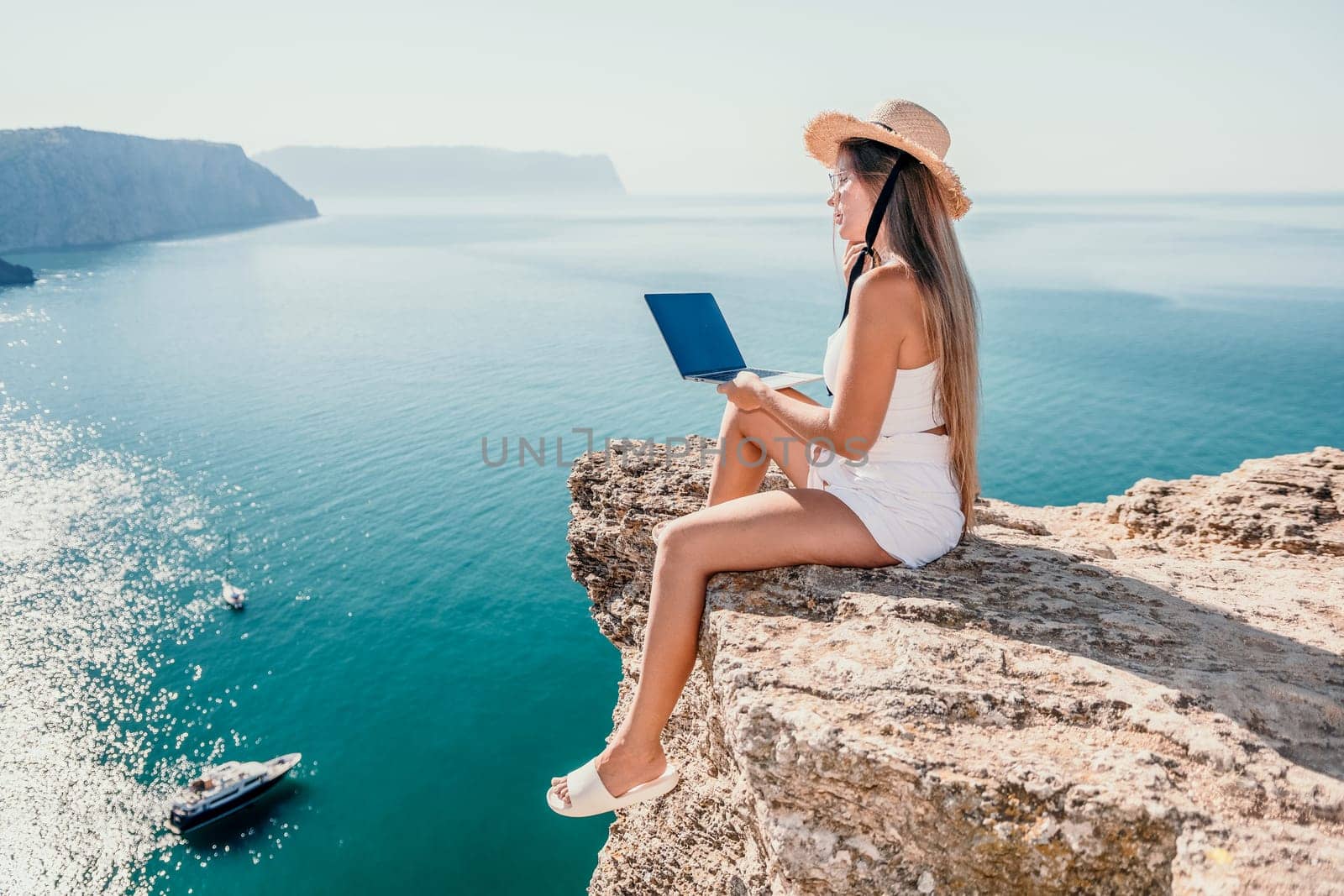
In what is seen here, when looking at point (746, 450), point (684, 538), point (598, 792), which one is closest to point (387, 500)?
point (746, 450)

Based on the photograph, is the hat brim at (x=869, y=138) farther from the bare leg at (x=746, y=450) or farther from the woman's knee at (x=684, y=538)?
the woman's knee at (x=684, y=538)

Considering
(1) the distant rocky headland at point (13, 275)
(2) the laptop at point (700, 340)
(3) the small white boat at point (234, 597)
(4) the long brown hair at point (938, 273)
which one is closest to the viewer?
(4) the long brown hair at point (938, 273)

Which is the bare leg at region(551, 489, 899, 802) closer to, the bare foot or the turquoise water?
the bare foot

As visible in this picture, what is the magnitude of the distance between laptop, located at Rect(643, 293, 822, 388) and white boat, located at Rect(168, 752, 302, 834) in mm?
23261

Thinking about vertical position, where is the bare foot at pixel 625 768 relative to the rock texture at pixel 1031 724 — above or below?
below

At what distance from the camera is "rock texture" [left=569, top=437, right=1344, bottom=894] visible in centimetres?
252

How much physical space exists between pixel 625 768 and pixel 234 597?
30967 millimetres

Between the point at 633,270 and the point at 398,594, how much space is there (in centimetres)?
5408

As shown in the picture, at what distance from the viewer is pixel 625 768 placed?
3.61 metres

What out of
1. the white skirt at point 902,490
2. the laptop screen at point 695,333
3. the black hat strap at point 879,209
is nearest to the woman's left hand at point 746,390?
the laptop screen at point 695,333

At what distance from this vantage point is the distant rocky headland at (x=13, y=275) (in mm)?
85625

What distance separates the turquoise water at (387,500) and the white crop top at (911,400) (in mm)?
20336

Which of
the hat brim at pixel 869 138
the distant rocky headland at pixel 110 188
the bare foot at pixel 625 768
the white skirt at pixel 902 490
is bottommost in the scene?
the bare foot at pixel 625 768

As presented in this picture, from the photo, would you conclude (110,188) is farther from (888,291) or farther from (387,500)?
(888,291)
